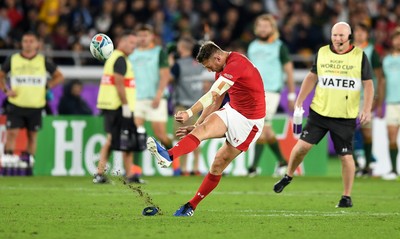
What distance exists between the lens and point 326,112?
12883mm

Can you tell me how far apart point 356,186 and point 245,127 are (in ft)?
18.9

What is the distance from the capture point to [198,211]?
11.7 m

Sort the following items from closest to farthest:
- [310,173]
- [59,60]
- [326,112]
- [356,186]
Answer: [326,112] < [356,186] < [310,173] < [59,60]

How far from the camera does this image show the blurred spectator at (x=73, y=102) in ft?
69.1

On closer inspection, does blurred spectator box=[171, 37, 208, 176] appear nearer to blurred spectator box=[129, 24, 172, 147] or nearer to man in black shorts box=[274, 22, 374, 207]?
blurred spectator box=[129, 24, 172, 147]

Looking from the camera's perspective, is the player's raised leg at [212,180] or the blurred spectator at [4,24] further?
the blurred spectator at [4,24]

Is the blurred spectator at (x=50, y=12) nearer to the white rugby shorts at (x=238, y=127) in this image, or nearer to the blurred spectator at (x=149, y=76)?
the blurred spectator at (x=149, y=76)

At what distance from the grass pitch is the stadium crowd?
24.7ft

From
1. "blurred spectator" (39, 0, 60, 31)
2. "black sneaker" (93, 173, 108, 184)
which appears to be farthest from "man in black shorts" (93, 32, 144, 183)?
"blurred spectator" (39, 0, 60, 31)

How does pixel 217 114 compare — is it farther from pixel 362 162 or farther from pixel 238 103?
pixel 362 162

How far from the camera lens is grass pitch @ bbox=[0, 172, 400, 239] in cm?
966

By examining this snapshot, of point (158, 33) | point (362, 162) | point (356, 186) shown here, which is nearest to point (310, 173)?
point (362, 162)

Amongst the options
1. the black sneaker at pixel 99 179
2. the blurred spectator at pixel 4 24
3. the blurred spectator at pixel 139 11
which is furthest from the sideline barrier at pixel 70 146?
the blurred spectator at pixel 139 11

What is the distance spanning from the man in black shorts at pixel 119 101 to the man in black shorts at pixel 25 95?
5.70ft
